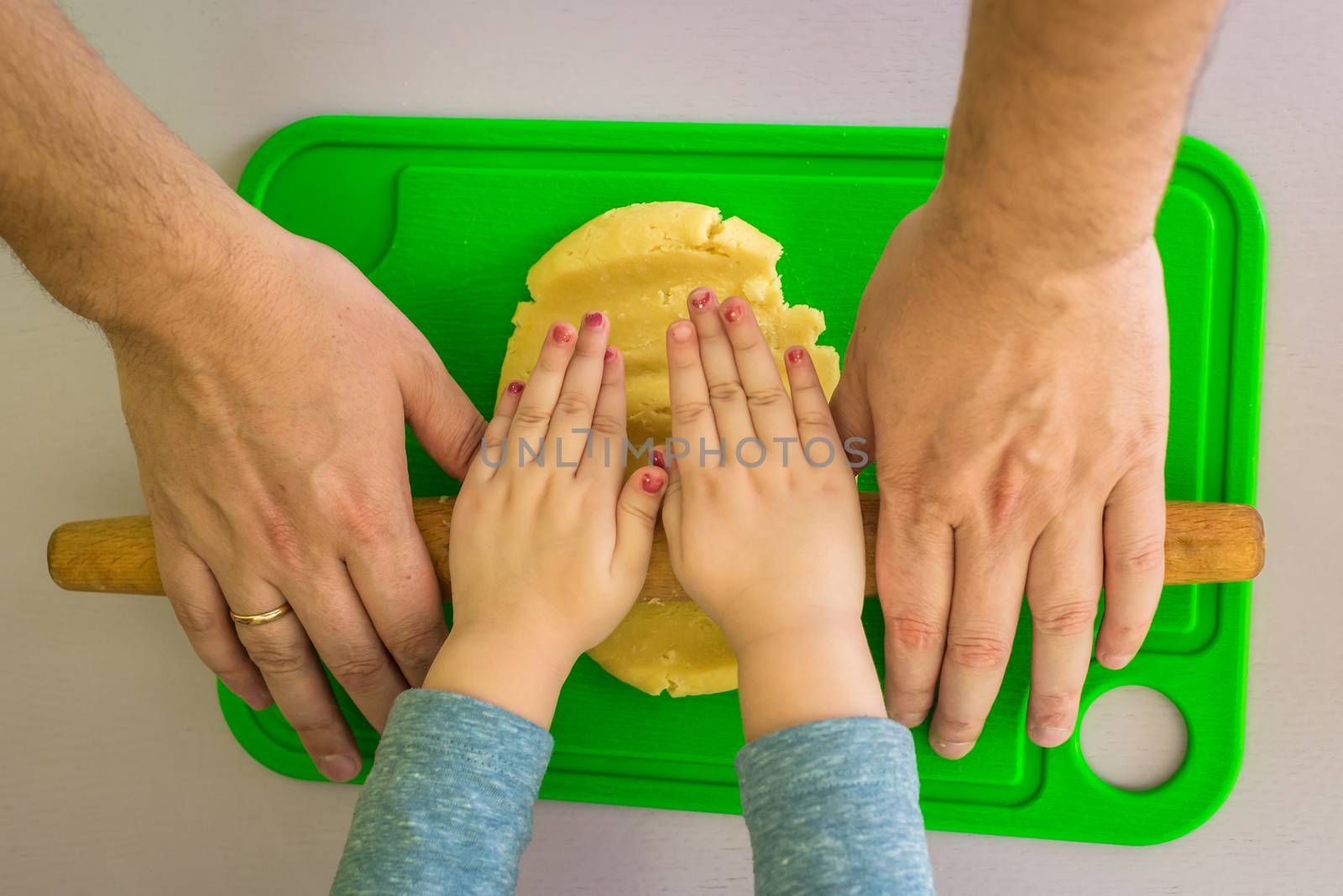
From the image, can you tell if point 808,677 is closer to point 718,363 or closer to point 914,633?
point 914,633

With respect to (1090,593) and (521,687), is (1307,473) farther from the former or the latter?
(521,687)

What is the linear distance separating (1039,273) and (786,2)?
618 millimetres

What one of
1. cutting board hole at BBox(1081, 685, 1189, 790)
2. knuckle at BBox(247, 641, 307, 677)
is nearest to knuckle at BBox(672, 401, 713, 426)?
knuckle at BBox(247, 641, 307, 677)

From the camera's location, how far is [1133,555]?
3.13ft

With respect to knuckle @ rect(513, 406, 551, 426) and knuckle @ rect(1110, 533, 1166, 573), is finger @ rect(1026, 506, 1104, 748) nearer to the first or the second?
knuckle @ rect(1110, 533, 1166, 573)

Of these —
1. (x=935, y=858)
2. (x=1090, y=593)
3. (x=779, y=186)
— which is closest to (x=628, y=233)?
(x=779, y=186)

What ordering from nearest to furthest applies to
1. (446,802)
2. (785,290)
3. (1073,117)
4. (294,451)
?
(1073,117), (446,802), (294,451), (785,290)

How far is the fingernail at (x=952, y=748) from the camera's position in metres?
1.09

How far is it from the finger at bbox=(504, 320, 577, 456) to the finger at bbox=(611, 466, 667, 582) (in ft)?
0.38

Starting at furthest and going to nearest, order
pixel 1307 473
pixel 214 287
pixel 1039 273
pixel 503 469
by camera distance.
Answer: pixel 1307 473
pixel 503 469
pixel 214 287
pixel 1039 273

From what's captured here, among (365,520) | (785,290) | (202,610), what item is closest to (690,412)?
(785,290)

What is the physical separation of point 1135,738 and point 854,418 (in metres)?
0.57

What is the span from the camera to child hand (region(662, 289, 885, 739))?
2.88 feet

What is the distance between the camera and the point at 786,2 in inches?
47.4
